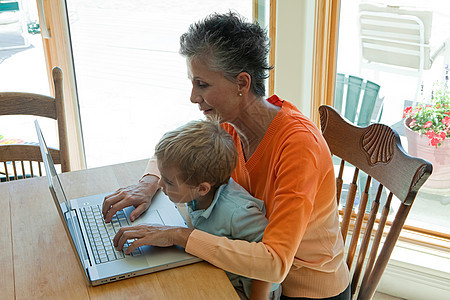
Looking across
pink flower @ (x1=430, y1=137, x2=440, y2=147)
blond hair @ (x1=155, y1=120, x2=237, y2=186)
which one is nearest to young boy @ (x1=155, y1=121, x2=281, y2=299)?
blond hair @ (x1=155, y1=120, x2=237, y2=186)

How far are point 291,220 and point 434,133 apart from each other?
1.23 meters

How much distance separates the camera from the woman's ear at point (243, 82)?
52.6 inches

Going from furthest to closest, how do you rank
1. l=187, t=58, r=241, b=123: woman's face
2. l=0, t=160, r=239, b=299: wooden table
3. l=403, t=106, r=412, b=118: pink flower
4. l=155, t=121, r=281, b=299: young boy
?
1. l=403, t=106, r=412, b=118: pink flower
2. l=187, t=58, r=241, b=123: woman's face
3. l=155, t=121, r=281, b=299: young boy
4. l=0, t=160, r=239, b=299: wooden table

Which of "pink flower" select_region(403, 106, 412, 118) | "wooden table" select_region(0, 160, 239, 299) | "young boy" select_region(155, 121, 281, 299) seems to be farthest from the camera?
"pink flower" select_region(403, 106, 412, 118)

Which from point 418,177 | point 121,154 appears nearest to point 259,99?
point 418,177

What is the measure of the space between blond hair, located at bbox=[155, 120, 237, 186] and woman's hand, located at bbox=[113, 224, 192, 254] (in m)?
0.13

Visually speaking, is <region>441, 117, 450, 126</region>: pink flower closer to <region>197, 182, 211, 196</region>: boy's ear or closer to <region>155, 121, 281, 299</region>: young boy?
<region>155, 121, 281, 299</region>: young boy

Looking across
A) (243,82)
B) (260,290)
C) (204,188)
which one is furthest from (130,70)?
(260,290)

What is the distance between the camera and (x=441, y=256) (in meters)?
2.19

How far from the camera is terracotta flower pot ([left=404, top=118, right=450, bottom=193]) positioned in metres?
2.08

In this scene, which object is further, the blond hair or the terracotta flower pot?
the terracotta flower pot

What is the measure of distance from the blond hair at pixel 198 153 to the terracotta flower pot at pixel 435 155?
1.18m

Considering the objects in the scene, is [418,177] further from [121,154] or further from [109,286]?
[121,154]

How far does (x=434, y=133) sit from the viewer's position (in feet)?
6.86
